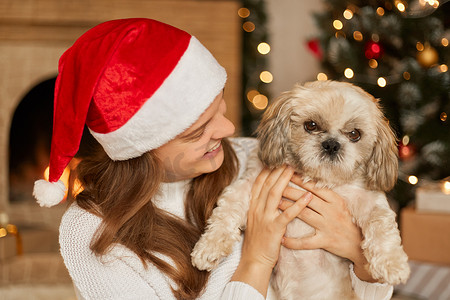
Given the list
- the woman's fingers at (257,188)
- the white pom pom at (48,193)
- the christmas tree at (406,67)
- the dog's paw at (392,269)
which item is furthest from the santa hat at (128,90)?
the christmas tree at (406,67)

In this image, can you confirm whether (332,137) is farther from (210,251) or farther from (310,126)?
(210,251)

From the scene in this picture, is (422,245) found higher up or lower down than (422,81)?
lower down

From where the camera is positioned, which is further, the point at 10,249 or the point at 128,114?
the point at 10,249

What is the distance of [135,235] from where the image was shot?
68.0 inches

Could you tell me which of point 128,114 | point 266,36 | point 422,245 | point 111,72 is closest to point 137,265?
point 128,114

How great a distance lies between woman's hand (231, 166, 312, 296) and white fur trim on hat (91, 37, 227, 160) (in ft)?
1.38

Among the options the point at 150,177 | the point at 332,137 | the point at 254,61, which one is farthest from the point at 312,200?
the point at 254,61

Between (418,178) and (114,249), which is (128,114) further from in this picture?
(418,178)

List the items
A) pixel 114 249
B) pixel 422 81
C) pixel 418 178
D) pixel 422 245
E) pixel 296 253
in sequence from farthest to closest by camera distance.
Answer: pixel 418 178 < pixel 422 81 < pixel 422 245 < pixel 296 253 < pixel 114 249

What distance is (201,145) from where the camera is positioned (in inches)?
65.6

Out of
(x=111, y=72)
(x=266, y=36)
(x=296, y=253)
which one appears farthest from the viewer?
(x=266, y=36)

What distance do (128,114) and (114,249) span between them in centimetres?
49

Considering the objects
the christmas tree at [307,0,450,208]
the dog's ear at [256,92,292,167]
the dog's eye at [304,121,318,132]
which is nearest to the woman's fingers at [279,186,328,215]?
the dog's ear at [256,92,292,167]

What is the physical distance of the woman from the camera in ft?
5.14
